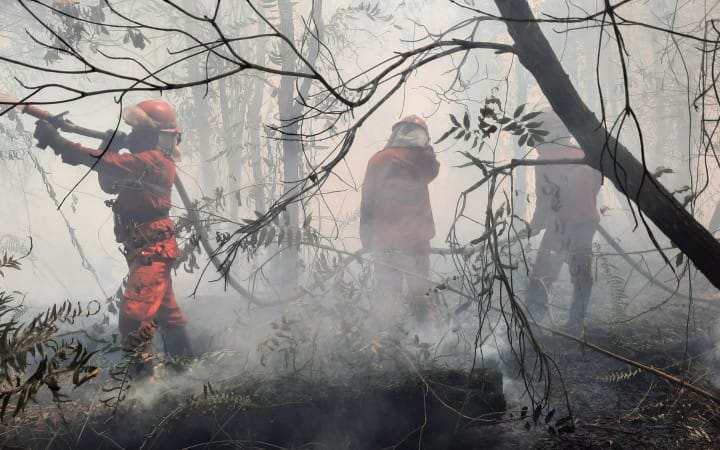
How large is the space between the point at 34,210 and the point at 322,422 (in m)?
21.2

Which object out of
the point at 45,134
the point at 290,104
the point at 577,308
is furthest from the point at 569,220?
the point at 45,134

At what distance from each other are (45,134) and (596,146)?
3.73m

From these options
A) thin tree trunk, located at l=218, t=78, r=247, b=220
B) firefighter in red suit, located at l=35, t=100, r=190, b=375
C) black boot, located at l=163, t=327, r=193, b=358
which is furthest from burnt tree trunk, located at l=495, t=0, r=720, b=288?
thin tree trunk, located at l=218, t=78, r=247, b=220

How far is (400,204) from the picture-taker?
4738 mm

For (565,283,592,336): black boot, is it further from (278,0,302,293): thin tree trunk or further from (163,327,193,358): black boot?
(163,327,193,358): black boot

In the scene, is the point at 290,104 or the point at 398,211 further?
the point at 290,104

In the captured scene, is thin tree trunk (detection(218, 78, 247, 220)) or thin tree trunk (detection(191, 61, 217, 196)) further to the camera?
thin tree trunk (detection(191, 61, 217, 196))

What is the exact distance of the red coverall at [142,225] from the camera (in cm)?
374

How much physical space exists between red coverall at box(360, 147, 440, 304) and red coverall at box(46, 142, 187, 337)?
1871mm

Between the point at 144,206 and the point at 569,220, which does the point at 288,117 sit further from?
the point at 569,220

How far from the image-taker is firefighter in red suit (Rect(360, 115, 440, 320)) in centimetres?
469

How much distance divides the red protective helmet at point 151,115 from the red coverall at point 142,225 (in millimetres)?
266

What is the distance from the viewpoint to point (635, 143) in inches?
505

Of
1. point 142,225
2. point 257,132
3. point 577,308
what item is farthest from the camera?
point 257,132
